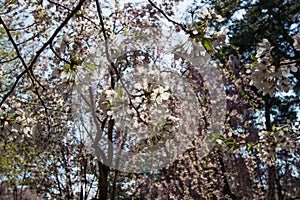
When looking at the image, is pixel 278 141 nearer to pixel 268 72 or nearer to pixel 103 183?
pixel 268 72

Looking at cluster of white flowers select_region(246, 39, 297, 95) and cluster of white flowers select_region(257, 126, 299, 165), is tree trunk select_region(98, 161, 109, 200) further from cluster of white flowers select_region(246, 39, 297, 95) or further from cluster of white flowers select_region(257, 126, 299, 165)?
cluster of white flowers select_region(246, 39, 297, 95)

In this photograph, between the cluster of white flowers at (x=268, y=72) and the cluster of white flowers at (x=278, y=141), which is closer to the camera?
the cluster of white flowers at (x=268, y=72)

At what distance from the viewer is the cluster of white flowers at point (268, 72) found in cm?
126

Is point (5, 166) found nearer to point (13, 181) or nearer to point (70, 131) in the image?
point (13, 181)

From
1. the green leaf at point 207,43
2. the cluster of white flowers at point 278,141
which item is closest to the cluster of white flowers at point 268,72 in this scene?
the green leaf at point 207,43

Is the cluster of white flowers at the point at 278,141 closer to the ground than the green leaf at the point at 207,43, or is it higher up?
closer to the ground

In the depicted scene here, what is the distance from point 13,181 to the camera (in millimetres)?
7555

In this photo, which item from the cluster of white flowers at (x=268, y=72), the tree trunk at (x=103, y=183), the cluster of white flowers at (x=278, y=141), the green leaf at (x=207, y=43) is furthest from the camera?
the tree trunk at (x=103, y=183)

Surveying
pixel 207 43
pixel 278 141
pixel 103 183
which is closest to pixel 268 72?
pixel 207 43

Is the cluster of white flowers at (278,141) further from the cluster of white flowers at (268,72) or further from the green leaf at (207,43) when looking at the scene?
the green leaf at (207,43)

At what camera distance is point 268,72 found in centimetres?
127

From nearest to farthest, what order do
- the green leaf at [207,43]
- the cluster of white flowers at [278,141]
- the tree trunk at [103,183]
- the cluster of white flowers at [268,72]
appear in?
the green leaf at [207,43]
the cluster of white flowers at [268,72]
the cluster of white flowers at [278,141]
the tree trunk at [103,183]

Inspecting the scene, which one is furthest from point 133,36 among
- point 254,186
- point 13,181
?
point 13,181

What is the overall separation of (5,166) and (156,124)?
20.2 ft
